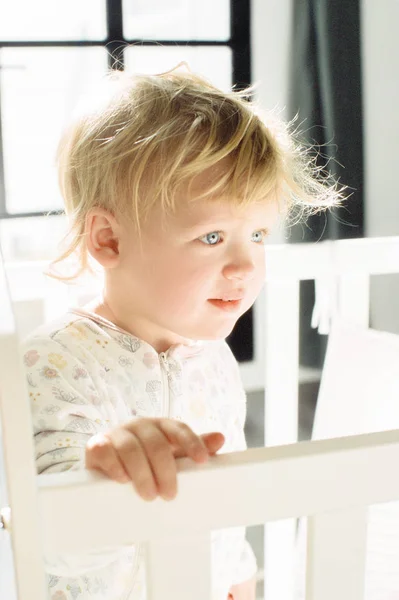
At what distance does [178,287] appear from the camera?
74 cm

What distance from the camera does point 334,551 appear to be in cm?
49

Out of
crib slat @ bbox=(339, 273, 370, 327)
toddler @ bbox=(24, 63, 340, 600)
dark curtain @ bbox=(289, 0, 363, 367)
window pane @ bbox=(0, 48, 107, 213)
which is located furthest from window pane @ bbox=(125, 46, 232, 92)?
toddler @ bbox=(24, 63, 340, 600)

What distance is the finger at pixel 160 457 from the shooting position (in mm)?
432

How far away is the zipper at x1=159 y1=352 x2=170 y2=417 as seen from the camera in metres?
0.78

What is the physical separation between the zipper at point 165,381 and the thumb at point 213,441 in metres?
0.31

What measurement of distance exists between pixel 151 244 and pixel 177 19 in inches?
85.5

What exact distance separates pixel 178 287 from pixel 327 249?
500mm

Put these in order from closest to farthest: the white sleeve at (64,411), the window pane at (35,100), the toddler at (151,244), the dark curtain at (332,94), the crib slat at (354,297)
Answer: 1. the white sleeve at (64,411)
2. the toddler at (151,244)
3. the crib slat at (354,297)
4. the window pane at (35,100)
5. the dark curtain at (332,94)

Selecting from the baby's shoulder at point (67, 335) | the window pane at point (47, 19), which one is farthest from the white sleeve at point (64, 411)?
the window pane at point (47, 19)

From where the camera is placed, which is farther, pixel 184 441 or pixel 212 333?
pixel 212 333

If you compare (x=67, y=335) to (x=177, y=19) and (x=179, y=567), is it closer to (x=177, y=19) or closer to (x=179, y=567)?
(x=179, y=567)

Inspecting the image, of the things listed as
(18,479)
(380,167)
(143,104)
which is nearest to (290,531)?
(143,104)

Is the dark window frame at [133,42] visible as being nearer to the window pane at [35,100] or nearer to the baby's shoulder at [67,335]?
the window pane at [35,100]

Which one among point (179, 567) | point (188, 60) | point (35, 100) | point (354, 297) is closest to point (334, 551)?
point (179, 567)
